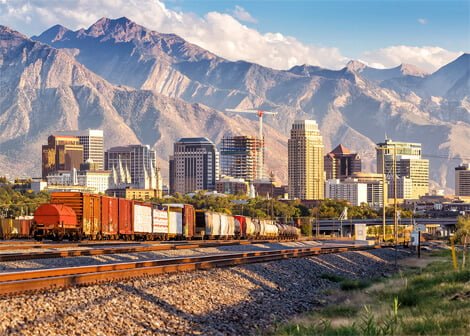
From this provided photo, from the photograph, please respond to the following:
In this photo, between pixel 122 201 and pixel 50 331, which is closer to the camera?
pixel 50 331

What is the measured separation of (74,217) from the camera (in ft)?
232

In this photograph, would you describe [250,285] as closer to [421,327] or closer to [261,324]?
[261,324]

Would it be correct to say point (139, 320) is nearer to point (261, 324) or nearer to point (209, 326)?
point (209, 326)

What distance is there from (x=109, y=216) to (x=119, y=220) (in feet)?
8.47

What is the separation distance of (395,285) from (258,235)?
8678cm

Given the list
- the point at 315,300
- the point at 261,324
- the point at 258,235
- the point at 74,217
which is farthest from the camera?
the point at 258,235

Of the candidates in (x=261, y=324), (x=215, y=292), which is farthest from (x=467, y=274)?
(x=261, y=324)

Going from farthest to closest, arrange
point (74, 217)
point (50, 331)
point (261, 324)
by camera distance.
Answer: point (74, 217) < point (261, 324) < point (50, 331)

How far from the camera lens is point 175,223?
9525 cm

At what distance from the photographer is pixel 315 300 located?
33812 mm

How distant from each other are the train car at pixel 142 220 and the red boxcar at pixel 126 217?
82cm

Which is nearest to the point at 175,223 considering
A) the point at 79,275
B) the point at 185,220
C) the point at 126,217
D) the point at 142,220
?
the point at 185,220

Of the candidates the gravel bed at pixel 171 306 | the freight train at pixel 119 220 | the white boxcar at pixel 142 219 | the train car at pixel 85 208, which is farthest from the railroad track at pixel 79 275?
the white boxcar at pixel 142 219

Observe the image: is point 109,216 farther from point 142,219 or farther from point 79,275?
point 79,275
